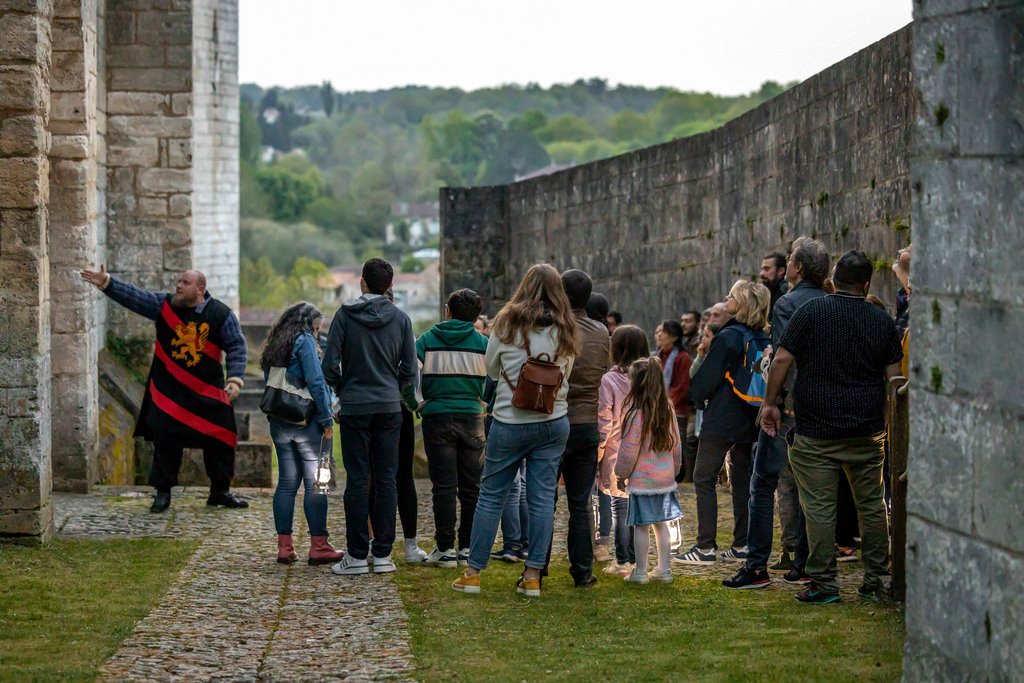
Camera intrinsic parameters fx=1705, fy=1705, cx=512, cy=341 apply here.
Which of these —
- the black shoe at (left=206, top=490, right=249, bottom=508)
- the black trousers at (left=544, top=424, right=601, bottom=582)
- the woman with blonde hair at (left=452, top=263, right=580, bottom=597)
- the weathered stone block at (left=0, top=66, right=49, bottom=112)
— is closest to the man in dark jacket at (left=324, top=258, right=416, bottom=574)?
the woman with blonde hair at (left=452, top=263, right=580, bottom=597)

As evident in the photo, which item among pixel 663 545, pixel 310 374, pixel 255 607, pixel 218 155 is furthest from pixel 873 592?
pixel 218 155

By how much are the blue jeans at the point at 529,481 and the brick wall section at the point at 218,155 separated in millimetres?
18044

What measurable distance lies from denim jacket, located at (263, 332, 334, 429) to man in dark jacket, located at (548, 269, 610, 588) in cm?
149

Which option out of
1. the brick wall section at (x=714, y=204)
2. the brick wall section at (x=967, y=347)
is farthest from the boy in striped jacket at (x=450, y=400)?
the brick wall section at (x=967, y=347)

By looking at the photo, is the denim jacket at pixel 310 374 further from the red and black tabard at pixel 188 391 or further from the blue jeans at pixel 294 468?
the red and black tabard at pixel 188 391

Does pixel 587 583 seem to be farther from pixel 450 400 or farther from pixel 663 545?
pixel 450 400

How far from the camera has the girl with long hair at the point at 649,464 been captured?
7977mm

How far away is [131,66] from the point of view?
14992mm

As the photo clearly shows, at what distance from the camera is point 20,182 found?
895 centimetres

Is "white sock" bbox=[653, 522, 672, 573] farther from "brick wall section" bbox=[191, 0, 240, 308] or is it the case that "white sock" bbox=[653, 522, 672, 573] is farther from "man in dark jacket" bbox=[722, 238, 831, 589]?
"brick wall section" bbox=[191, 0, 240, 308]

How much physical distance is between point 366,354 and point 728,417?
72.6 inches

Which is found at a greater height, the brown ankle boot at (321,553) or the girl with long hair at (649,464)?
the girl with long hair at (649,464)

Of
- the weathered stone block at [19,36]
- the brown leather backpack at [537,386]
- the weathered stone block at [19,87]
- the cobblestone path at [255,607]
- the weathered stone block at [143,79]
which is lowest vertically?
the cobblestone path at [255,607]

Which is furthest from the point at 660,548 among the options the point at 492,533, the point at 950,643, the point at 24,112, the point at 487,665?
the point at 24,112
